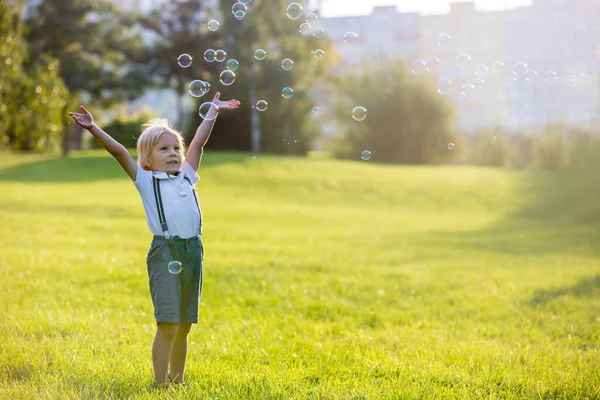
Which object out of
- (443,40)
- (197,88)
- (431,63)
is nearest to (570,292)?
(431,63)

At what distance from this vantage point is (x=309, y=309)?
23.5 ft

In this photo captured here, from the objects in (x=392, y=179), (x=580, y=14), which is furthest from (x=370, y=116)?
(x=580, y=14)

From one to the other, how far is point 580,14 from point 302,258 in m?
126

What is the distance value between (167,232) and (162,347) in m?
0.74

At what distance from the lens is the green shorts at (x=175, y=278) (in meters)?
4.07

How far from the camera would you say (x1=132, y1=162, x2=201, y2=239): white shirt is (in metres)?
4.15

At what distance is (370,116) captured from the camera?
151 feet

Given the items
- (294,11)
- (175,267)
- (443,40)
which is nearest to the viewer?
(175,267)

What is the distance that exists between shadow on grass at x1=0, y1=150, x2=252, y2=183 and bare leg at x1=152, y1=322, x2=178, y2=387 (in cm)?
2315

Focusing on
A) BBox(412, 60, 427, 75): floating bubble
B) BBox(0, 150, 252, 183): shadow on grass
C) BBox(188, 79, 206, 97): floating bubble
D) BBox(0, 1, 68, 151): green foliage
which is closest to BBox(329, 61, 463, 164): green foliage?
BBox(0, 150, 252, 183): shadow on grass

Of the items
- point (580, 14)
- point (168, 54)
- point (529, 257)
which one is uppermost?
point (580, 14)

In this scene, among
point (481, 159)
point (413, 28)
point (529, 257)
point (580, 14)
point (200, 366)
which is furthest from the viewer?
point (413, 28)

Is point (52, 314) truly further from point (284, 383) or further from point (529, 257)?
point (529, 257)

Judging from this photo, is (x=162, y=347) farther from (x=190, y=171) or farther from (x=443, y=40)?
(x=443, y=40)
